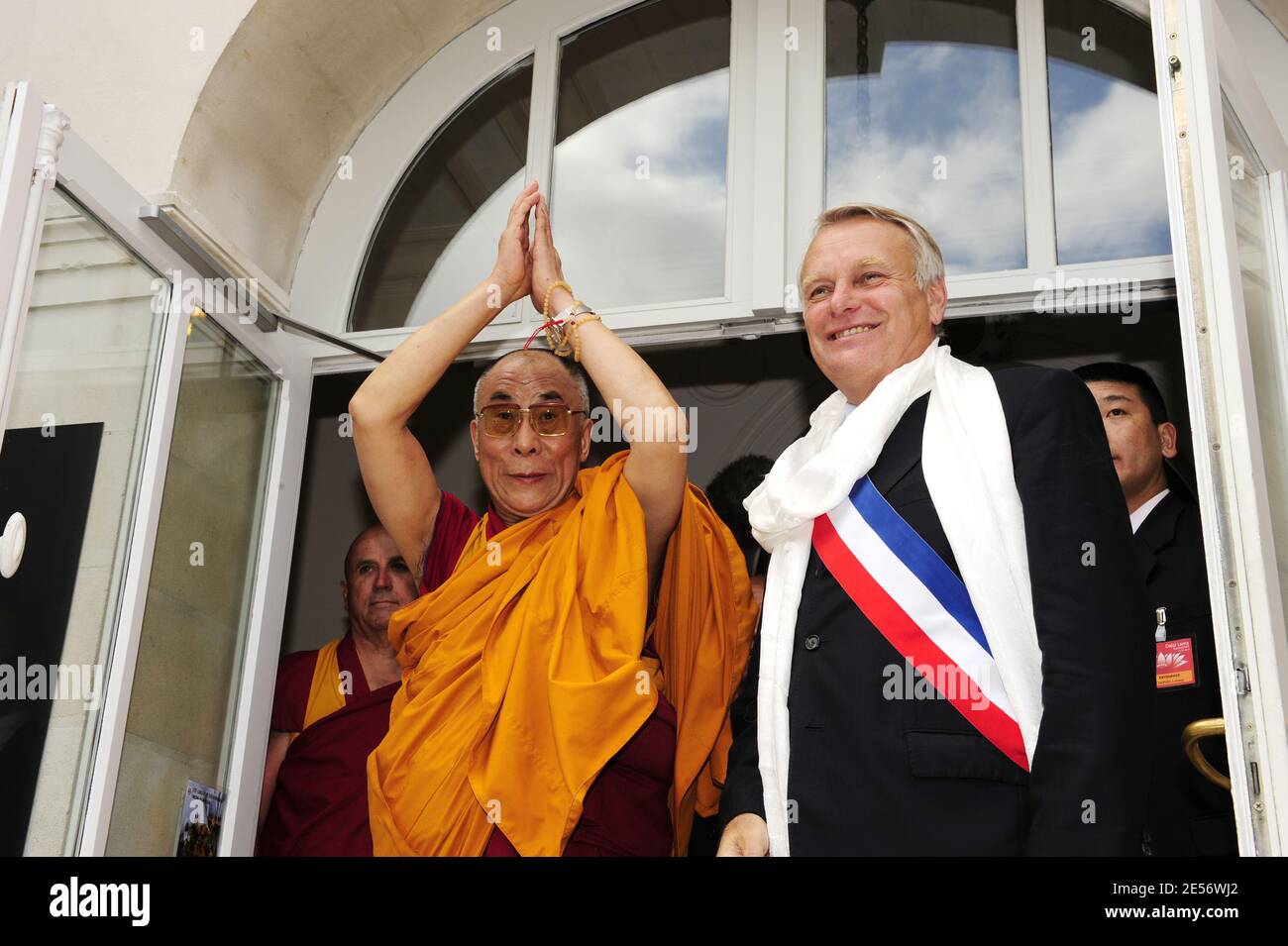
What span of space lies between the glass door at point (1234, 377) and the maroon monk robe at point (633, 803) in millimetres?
1201

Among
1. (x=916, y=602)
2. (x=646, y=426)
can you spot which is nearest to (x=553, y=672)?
(x=646, y=426)

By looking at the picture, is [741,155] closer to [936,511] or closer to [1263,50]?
[1263,50]

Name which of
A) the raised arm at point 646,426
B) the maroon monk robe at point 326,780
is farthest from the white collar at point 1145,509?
the maroon monk robe at point 326,780

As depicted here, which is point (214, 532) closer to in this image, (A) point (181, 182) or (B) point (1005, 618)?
(A) point (181, 182)

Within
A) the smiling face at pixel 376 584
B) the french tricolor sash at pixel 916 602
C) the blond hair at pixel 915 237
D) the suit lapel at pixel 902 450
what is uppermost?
the blond hair at pixel 915 237

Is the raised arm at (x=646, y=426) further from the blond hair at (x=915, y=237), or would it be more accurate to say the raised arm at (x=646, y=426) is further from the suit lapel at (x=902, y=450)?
the suit lapel at (x=902, y=450)

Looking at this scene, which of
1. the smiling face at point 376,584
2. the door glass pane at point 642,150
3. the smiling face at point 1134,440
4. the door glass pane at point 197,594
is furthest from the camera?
the smiling face at point 376,584

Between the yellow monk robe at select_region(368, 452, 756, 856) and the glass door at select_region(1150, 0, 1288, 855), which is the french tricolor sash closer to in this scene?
the glass door at select_region(1150, 0, 1288, 855)

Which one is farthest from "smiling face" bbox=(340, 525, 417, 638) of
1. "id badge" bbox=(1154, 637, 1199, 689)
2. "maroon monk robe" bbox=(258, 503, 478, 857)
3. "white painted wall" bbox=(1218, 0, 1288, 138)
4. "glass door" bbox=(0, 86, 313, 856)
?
"white painted wall" bbox=(1218, 0, 1288, 138)

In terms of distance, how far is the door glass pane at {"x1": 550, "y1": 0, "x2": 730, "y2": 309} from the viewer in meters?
3.72

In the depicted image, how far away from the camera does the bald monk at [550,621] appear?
2.71 meters

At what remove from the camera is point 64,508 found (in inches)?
107

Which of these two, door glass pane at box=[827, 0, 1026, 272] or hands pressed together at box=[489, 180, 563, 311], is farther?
door glass pane at box=[827, 0, 1026, 272]

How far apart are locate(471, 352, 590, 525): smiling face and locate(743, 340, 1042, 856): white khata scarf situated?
2.58ft
